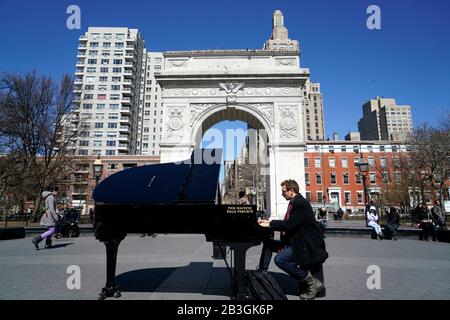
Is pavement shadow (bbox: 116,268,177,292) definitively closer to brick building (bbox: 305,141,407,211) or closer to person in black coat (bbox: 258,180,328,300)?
person in black coat (bbox: 258,180,328,300)

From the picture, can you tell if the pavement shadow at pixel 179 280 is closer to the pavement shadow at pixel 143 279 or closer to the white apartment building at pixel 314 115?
the pavement shadow at pixel 143 279

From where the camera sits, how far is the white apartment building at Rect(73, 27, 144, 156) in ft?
201

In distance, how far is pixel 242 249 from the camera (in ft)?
12.1

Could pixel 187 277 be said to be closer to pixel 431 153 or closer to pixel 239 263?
pixel 239 263

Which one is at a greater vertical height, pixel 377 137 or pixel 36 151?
pixel 377 137

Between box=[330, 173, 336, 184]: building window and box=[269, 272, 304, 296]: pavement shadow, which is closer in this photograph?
box=[269, 272, 304, 296]: pavement shadow

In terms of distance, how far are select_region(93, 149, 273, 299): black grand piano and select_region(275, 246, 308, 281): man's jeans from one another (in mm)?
450

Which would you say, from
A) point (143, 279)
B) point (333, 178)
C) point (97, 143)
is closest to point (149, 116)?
point (97, 143)

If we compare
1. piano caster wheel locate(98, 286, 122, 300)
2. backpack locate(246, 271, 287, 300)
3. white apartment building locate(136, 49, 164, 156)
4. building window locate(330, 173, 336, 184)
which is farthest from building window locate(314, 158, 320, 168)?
piano caster wheel locate(98, 286, 122, 300)

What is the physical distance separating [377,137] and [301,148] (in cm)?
10232

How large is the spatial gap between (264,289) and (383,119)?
4814 inches

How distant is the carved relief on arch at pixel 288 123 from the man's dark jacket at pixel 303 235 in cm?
1819
